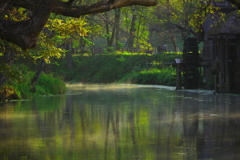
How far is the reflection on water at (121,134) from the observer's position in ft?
33.8

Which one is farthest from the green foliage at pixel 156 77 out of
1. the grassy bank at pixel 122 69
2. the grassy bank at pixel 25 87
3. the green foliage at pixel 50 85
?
the grassy bank at pixel 25 87

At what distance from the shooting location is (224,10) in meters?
41.1

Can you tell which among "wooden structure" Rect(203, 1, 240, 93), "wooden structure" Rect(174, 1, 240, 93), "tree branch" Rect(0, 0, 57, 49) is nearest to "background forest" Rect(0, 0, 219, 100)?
"wooden structure" Rect(174, 1, 240, 93)

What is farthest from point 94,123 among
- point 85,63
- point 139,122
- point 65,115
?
point 85,63

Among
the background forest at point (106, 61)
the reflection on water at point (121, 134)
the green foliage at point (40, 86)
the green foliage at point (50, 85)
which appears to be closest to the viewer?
the reflection on water at point (121, 134)

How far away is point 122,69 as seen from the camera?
205 feet

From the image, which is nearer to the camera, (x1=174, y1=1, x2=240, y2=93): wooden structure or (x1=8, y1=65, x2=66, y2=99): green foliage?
(x1=8, y1=65, x2=66, y2=99): green foliage

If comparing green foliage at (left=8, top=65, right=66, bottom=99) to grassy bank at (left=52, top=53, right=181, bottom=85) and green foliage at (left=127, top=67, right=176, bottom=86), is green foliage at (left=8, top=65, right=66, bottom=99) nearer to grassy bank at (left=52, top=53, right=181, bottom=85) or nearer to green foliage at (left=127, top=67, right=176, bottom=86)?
green foliage at (left=127, top=67, right=176, bottom=86)

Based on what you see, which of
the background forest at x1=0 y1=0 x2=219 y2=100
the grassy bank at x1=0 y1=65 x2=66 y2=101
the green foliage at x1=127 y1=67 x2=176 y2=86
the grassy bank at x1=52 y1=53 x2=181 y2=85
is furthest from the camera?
the grassy bank at x1=52 y1=53 x2=181 y2=85

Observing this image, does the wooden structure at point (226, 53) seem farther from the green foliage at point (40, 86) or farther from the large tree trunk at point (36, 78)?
the large tree trunk at point (36, 78)

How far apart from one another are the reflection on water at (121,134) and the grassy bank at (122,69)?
28.6 meters

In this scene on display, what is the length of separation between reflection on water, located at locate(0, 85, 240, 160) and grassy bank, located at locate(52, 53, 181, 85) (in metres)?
28.6

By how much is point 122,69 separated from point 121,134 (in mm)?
49024

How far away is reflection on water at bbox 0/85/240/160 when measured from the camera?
406 inches
